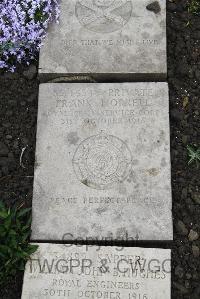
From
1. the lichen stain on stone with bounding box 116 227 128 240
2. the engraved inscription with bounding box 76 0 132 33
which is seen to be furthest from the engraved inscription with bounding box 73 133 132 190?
the engraved inscription with bounding box 76 0 132 33

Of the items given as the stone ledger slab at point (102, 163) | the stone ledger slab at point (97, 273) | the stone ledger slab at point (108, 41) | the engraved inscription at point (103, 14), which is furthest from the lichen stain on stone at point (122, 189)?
the engraved inscription at point (103, 14)

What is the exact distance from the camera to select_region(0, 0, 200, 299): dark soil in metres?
3.35

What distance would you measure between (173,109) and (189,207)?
728mm

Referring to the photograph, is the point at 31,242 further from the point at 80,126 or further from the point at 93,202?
the point at 80,126

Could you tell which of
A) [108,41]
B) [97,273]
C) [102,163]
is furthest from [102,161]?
[108,41]

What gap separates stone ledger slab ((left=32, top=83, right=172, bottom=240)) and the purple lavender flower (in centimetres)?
43

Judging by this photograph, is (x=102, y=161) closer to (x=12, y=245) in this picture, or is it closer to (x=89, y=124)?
(x=89, y=124)

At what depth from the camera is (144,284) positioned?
3.08 meters

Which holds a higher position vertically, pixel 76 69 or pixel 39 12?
pixel 39 12

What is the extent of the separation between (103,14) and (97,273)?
189 cm

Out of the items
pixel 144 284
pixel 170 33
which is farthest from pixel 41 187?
pixel 170 33

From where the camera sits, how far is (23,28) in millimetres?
3857

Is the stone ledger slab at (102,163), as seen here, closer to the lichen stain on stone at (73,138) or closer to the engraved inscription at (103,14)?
the lichen stain on stone at (73,138)

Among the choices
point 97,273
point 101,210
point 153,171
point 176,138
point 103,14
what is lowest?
point 97,273
